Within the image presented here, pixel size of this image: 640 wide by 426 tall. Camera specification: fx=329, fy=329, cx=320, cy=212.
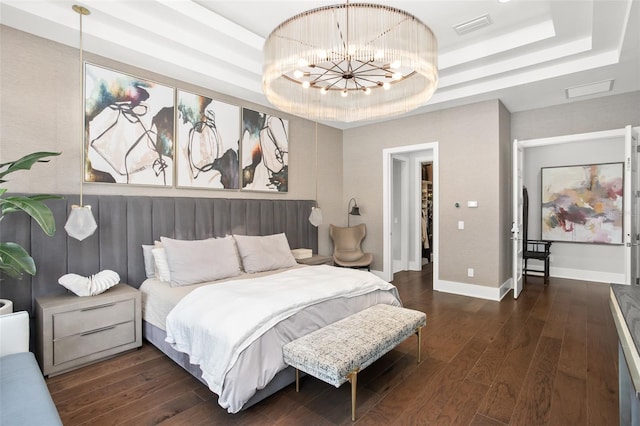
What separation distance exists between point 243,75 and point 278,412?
3586mm

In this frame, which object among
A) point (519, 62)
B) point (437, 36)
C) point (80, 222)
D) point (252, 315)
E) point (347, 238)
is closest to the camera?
point (252, 315)

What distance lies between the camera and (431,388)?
235 centimetres

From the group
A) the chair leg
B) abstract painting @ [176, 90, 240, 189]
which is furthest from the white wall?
abstract painting @ [176, 90, 240, 189]

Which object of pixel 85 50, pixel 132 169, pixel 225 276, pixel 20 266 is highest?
pixel 85 50

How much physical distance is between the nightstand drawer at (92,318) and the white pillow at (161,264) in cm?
36

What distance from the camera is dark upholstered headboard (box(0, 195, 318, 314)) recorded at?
2705 mm

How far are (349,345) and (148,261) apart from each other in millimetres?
2306

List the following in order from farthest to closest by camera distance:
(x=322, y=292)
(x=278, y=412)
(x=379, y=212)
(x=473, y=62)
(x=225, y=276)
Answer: (x=379, y=212), (x=473, y=62), (x=225, y=276), (x=322, y=292), (x=278, y=412)

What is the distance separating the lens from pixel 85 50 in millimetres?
3074

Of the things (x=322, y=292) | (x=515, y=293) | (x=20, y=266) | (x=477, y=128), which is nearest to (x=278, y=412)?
(x=322, y=292)

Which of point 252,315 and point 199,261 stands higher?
point 199,261

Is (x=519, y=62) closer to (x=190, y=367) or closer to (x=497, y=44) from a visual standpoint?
(x=497, y=44)

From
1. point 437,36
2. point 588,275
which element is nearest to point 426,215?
point 588,275

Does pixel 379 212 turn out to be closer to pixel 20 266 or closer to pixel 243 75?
pixel 243 75
